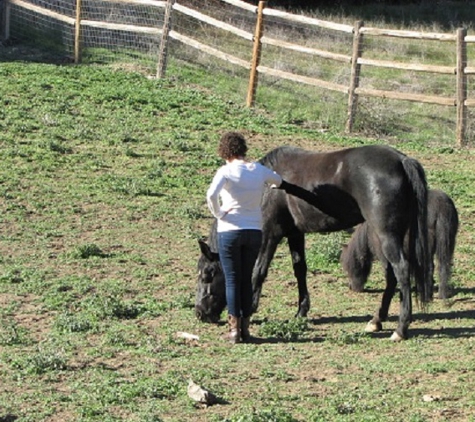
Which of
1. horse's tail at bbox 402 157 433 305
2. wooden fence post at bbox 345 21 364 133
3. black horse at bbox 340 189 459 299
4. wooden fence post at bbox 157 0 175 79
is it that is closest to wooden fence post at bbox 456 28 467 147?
wooden fence post at bbox 345 21 364 133

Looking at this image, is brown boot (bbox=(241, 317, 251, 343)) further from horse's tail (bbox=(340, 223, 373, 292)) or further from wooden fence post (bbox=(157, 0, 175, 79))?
wooden fence post (bbox=(157, 0, 175, 79))

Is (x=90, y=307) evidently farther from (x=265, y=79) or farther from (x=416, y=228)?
(x=265, y=79)

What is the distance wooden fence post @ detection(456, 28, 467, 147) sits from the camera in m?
17.1

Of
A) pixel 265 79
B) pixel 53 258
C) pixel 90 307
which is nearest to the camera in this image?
pixel 90 307

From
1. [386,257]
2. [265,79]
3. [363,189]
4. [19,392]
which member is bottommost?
[19,392]

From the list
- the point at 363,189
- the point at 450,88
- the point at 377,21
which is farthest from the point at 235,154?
the point at 377,21

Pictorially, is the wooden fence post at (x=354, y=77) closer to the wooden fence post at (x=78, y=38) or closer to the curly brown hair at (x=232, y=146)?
the wooden fence post at (x=78, y=38)

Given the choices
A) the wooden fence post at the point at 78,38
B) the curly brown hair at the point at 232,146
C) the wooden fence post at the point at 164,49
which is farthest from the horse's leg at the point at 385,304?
the wooden fence post at the point at 78,38

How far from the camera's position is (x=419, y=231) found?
915 cm

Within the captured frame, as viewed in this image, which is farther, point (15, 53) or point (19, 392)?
point (15, 53)

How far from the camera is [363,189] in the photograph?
9.28m

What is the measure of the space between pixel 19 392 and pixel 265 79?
14.3 m

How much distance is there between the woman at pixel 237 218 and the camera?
8.58 meters

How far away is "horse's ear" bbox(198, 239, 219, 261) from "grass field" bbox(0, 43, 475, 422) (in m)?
0.60
